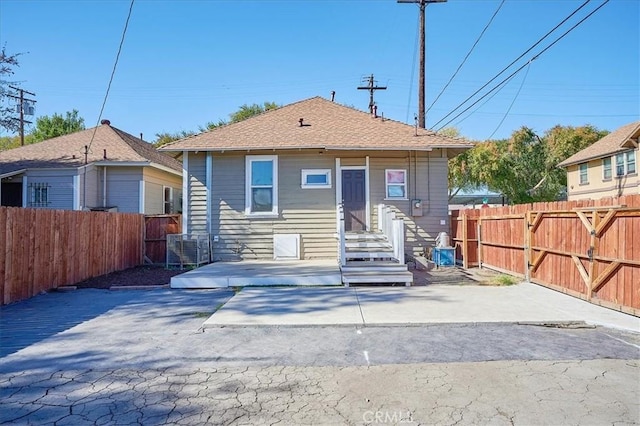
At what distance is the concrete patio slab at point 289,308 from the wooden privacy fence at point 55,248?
12.8 ft

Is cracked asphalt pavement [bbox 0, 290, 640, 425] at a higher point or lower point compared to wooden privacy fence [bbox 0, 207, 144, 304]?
lower

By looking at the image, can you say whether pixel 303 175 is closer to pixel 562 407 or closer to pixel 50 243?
pixel 50 243

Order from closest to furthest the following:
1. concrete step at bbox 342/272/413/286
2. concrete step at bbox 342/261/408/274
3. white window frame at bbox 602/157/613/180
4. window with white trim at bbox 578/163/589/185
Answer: concrete step at bbox 342/272/413/286
concrete step at bbox 342/261/408/274
white window frame at bbox 602/157/613/180
window with white trim at bbox 578/163/589/185

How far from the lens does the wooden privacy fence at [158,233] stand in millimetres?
12359

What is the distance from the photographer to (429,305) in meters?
6.27

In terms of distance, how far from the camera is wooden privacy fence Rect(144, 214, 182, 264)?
12359 millimetres

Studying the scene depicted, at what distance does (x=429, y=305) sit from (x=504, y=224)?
4.51 meters

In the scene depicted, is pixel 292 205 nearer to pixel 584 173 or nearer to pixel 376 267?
pixel 376 267

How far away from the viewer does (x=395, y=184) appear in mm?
11359

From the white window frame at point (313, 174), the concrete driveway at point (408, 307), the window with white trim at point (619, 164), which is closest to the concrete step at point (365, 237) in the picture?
the white window frame at point (313, 174)

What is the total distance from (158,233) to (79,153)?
6.45 m

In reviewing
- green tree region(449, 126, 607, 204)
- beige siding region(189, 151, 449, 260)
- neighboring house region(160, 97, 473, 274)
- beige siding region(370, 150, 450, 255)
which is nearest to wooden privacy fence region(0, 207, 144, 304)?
neighboring house region(160, 97, 473, 274)

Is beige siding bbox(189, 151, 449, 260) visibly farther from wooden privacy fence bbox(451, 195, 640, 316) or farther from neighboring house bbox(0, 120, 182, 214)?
neighboring house bbox(0, 120, 182, 214)

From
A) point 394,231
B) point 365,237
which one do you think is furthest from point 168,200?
point 394,231
